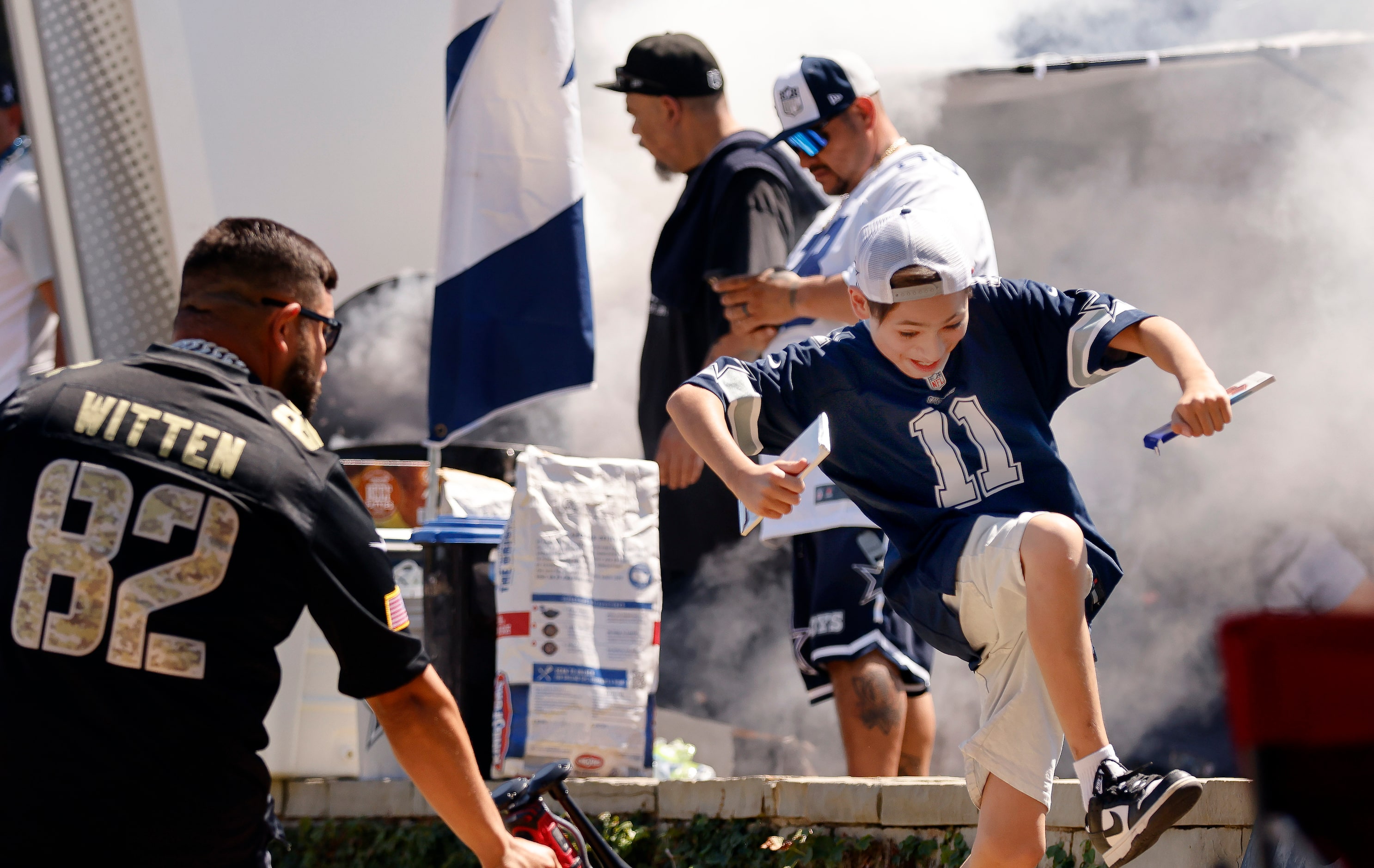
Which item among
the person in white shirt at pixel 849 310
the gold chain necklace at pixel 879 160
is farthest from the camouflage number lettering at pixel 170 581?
the gold chain necklace at pixel 879 160

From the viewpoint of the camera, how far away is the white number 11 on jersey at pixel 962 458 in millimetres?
2564

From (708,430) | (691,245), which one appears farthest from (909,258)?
(691,245)

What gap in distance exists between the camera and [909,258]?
250 centimetres

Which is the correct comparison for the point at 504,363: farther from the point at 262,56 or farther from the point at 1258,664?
the point at 1258,664

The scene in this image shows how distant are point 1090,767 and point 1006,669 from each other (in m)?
0.26

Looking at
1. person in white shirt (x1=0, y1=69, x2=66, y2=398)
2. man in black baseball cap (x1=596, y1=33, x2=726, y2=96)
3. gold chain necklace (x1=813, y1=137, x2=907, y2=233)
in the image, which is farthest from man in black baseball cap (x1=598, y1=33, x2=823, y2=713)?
person in white shirt (x1=0, y1=69, x2=66, y2=398)

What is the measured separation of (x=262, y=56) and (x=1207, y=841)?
445cm

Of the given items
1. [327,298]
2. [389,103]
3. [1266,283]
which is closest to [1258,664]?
[327,298]

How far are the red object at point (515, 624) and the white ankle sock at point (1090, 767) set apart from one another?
1737 millimetres

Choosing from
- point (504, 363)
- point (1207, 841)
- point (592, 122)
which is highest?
point (592, 122)

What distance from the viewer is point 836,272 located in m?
3.45

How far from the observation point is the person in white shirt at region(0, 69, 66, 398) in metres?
5.25

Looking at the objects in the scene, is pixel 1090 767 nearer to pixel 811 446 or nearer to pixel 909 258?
pixel 811 446

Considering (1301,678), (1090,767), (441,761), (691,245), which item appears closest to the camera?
(1301,678)
